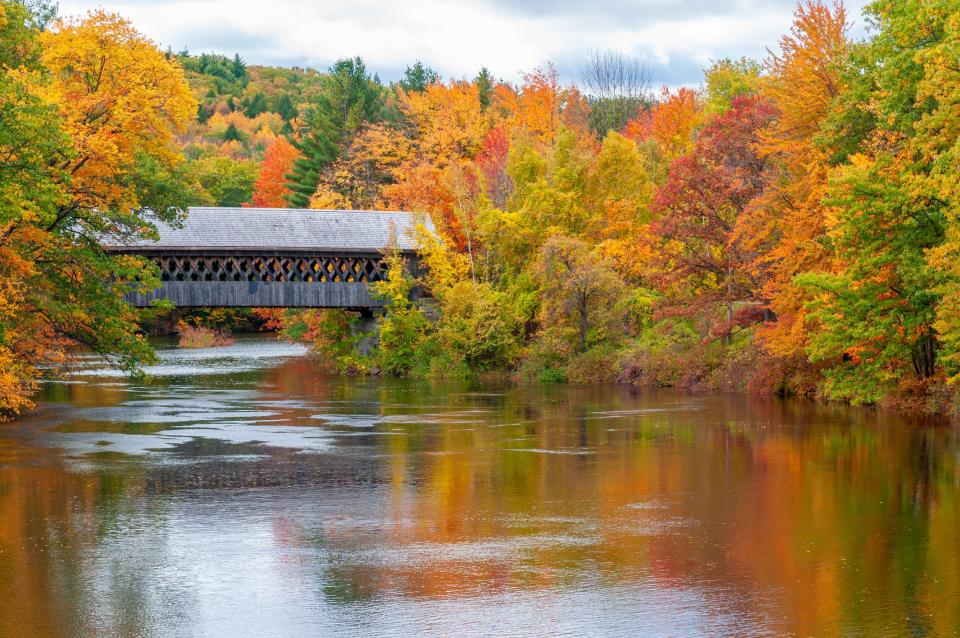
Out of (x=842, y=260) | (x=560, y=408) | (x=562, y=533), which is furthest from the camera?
(x=560, y=408)

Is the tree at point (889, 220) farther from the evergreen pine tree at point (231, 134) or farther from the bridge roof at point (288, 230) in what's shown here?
the evergreen pine tree at point (231, 134)

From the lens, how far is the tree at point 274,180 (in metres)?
77.9

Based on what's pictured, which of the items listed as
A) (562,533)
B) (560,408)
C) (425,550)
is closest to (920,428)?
(560,408)

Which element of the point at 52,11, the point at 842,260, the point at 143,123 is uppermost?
→ the point at 52,11

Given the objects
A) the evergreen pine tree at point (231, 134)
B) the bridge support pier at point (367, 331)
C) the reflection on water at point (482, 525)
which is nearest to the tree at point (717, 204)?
the reflection on water at point (482, 525)

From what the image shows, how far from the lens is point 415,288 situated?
4584 centimetres

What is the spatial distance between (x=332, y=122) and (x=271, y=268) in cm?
2505

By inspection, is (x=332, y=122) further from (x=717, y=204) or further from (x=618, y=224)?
(x=717, y=204)

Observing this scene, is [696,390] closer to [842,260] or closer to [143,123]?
[842,260]

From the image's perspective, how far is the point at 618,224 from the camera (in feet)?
143

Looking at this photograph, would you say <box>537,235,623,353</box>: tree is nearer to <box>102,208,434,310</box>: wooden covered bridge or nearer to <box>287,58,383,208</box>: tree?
<box>102,208,434,310</box>: wooden covered bridge

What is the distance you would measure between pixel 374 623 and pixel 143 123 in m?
21.5

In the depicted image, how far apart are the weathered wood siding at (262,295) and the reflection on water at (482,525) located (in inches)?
619

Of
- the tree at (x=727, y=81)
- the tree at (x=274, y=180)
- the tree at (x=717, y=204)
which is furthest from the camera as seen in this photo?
the tree at (x=274, y=180)
